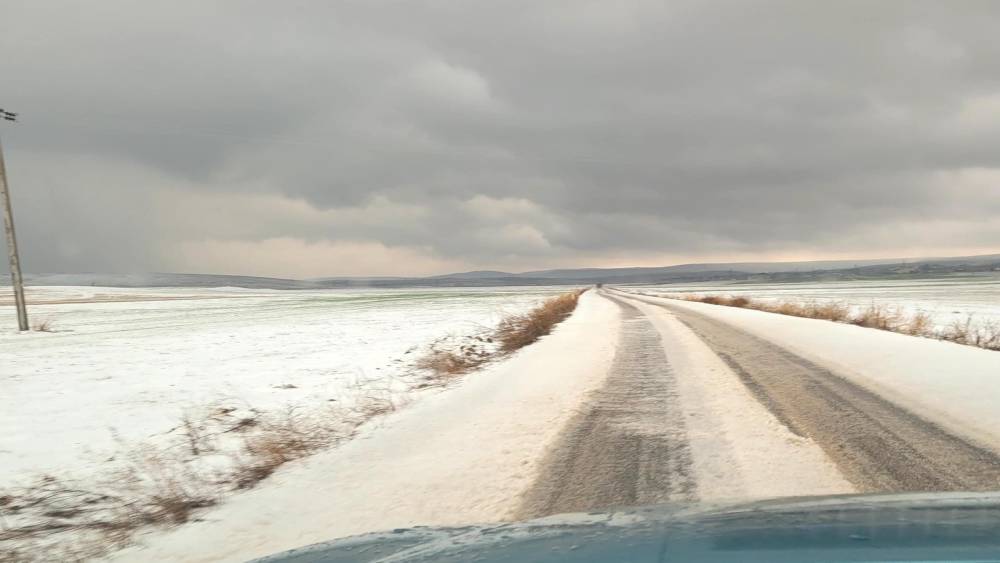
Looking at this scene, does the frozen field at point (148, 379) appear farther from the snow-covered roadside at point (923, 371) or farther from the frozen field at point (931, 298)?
the frozen field at point (931, 298)

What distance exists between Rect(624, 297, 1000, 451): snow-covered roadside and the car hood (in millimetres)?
3512

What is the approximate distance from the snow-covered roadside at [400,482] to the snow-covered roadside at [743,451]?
1298 millimetres

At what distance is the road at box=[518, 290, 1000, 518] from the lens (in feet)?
13.4

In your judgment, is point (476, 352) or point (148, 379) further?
point (476, 352)

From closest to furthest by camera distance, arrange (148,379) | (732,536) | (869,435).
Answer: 1. (732,536)
2. (869,435)
3. (148,379)

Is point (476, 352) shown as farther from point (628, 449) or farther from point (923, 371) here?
point (628, 449)

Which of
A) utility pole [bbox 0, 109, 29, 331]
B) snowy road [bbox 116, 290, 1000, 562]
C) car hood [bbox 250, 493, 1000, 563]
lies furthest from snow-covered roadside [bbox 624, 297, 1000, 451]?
utility pole [bbox 0, 109, 29, 331]

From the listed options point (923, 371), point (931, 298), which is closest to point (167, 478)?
point (923, 371)

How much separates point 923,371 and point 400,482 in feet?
26.1

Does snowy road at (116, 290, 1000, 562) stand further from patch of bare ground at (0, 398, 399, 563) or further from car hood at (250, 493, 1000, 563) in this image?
car hood at (250, 493, 1000, 563)

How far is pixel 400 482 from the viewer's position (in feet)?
15.2

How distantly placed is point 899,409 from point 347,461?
5.67 meters

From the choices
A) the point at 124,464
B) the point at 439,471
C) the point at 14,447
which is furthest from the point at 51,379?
the point at 439,471

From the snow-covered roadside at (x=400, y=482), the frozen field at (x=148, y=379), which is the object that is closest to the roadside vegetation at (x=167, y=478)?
the snow-covered roadside at (x=400, y=482)
